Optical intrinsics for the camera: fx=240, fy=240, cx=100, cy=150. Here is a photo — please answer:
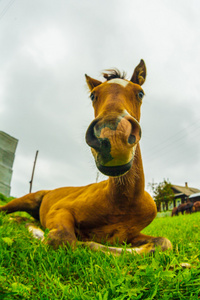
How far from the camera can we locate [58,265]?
1.98 metres

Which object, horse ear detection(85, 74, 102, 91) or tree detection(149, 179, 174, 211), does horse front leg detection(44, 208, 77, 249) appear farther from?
tree detection(149, 179, 174, 211)

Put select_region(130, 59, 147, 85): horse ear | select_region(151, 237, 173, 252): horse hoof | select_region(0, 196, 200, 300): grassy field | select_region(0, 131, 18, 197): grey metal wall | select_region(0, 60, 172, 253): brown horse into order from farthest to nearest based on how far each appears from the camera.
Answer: select_region(0, 131, 18, 197): grey metal wall → select_region(130, 59, 147, 85): horse ear → select_region(151, 237, 173, 252): horse hoof → select_region(0, 60, 172, 253): brown horse → select_region(0, 196, 200, 300): grassy field

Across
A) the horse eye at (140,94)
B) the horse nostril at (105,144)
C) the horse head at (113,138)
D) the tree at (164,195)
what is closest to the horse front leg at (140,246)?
the horse head at (113,138)

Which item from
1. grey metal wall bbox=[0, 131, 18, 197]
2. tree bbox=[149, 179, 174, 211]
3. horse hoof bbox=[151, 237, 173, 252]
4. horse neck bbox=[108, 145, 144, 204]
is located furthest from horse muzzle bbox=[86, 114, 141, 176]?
tree bbox=[149, 179, 174, 211]

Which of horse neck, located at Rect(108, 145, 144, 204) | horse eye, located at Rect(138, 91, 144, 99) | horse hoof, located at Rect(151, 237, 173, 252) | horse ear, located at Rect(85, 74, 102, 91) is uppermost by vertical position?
horse ear, located at Rect(85, 74, 102, 91)

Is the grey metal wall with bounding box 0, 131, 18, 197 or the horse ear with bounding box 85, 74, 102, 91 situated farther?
the grey metal wall with bounding box 0, 131, 18, 197

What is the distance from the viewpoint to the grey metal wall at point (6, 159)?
11.0 m

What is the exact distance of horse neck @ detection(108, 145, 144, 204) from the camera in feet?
9.41

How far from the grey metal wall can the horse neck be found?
30.3 ft

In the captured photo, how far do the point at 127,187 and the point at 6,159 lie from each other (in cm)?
989

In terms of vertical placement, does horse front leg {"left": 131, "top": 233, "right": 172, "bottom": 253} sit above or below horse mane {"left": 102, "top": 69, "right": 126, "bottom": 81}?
below

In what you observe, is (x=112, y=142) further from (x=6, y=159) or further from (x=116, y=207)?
(x=6, y=159)

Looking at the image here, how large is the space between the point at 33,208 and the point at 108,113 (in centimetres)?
400

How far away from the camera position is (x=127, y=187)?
2867 millimetres
